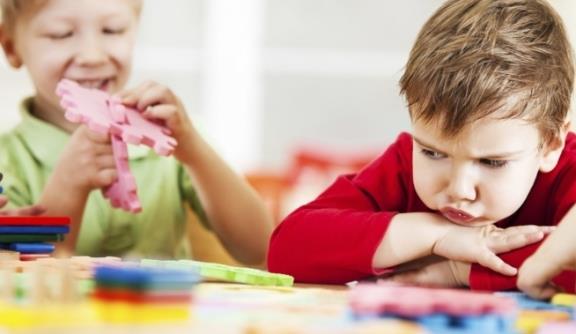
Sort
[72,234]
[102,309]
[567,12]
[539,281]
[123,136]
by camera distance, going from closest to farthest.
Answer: [102,309], [539,281], [123,136], [72,234], [567,12]

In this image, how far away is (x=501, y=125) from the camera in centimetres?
81

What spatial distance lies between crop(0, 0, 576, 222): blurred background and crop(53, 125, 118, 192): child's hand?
1.63 m

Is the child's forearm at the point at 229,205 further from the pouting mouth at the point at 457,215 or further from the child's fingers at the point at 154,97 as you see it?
the pouting mouth at the point at 457,215

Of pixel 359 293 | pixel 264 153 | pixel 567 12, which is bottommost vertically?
pixel 264 153

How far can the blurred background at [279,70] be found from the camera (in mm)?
2951

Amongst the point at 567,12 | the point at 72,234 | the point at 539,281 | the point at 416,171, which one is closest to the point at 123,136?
the point at 72,234

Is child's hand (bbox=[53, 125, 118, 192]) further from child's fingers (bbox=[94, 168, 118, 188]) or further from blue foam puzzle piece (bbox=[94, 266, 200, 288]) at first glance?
blue foam puzzle piece (bbox=[94, 266, 200, 288])

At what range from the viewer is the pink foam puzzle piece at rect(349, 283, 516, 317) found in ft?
1.72

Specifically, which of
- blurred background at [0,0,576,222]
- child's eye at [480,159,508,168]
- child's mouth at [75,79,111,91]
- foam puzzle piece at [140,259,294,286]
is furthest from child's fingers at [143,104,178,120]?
blurred background at [0,0,576,222]

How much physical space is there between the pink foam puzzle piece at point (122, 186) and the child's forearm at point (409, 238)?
350mm

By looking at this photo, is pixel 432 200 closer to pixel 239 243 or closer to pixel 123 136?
pixel 123 136

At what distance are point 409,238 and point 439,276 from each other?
5cm

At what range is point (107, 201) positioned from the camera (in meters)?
1.36

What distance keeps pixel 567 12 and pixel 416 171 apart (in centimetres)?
206
